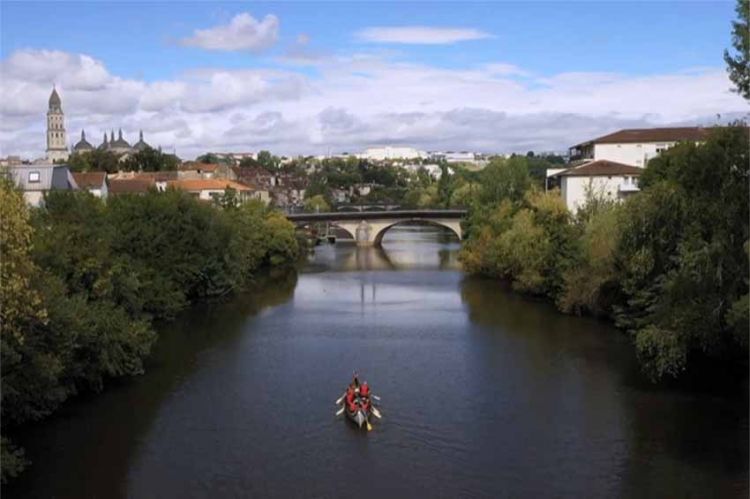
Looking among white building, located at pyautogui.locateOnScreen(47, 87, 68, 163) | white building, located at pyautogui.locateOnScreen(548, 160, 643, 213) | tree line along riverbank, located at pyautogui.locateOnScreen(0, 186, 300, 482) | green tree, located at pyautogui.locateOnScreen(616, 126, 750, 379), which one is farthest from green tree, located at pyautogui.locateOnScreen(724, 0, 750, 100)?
white building, located at pyautogui.locateOnScreen(47, 87, 68, 163)

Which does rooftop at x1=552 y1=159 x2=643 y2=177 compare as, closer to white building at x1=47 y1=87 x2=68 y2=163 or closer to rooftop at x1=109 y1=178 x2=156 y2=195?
rooftop at x1=109 y1=178 x2=156 y2=195

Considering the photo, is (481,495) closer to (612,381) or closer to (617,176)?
(612,381)

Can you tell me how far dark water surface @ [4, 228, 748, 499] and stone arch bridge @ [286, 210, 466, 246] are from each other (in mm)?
43698

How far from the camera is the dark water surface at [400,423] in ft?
65.9

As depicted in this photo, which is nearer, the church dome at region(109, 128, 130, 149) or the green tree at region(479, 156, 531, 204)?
the green tree at region(479, 156, 531, 204)

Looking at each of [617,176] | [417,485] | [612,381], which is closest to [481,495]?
[417,485]

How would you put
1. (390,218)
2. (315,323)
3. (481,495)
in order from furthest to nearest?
(390,218)
(315,323)
(481,495)

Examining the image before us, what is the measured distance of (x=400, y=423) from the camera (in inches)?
964

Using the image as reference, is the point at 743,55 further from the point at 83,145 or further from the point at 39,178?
the point at 83,145

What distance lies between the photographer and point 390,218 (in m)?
85.4

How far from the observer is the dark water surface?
65.9ft

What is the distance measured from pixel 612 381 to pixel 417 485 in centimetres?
1105

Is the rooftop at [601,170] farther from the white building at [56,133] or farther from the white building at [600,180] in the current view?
the white building at [56,133]

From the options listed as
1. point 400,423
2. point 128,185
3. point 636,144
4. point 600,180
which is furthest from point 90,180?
point 400,423
